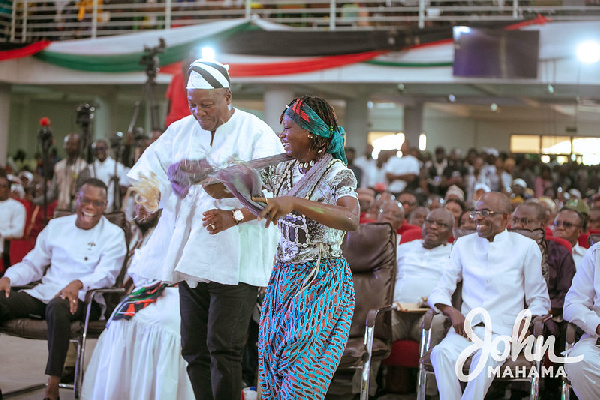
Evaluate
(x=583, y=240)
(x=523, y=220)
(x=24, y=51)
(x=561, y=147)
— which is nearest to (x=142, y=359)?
(x=523, y=220)

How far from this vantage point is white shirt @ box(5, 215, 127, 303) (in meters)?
5.30

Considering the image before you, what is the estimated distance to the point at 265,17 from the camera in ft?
46.0

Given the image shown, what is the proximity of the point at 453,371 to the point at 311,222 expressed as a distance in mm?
1873

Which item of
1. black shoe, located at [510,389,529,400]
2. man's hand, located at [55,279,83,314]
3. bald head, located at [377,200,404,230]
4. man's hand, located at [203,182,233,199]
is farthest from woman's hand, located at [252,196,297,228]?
bald head, located at [377,200,404,230]

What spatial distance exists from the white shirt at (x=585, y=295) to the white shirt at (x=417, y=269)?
142 centimetres

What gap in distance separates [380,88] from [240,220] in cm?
1217

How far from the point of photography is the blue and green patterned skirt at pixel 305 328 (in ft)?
9.70

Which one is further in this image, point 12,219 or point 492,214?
point 12,219

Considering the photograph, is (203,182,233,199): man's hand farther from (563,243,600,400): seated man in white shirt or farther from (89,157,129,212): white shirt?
(89,157,129,212): white shirt

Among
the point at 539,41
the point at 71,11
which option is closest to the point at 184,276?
the point at 539,41

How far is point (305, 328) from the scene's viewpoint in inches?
117

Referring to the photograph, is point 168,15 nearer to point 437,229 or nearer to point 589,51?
point 589,51

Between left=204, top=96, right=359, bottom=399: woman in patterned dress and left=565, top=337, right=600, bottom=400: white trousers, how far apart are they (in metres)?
1.81

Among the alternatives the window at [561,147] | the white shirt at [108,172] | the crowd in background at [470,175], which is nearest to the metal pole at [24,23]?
the white shirt at [108,172]
